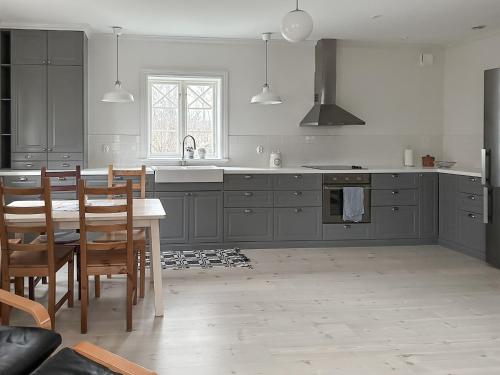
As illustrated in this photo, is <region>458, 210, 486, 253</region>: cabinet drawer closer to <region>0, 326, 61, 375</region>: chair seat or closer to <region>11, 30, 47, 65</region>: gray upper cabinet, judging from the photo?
<region>0, 326, 61, 375</region>: chair seat

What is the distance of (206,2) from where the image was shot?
206 inches

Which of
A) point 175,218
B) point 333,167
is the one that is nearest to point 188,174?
point 175,218

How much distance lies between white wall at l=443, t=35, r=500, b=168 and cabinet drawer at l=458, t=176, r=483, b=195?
692mm

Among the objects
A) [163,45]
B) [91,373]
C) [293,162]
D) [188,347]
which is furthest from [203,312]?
[163,45]

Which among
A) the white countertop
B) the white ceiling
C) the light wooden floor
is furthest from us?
the white countertop

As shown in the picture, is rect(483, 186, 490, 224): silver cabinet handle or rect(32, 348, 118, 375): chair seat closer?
rect(32, 348, 118, 375): chair seat

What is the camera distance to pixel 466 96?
7.06 metres

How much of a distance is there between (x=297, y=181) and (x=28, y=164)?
3.09 metres

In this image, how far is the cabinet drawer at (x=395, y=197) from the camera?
672 centimetres

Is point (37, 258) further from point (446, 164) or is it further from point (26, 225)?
point (446, 164)

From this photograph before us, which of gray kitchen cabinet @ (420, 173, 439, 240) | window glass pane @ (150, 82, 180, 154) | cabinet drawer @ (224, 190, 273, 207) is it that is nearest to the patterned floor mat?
cabinet drawer @ (224, 190, 273, 207)

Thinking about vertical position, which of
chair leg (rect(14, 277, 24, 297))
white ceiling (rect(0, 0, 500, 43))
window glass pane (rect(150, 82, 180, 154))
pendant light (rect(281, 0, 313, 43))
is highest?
white ceiling (rect(0, 0, 500, 43))

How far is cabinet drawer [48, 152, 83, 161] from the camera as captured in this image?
6.32m

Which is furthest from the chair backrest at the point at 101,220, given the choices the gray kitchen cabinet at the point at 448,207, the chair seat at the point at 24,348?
the gray kitchen cabinet at the point at 448,207
